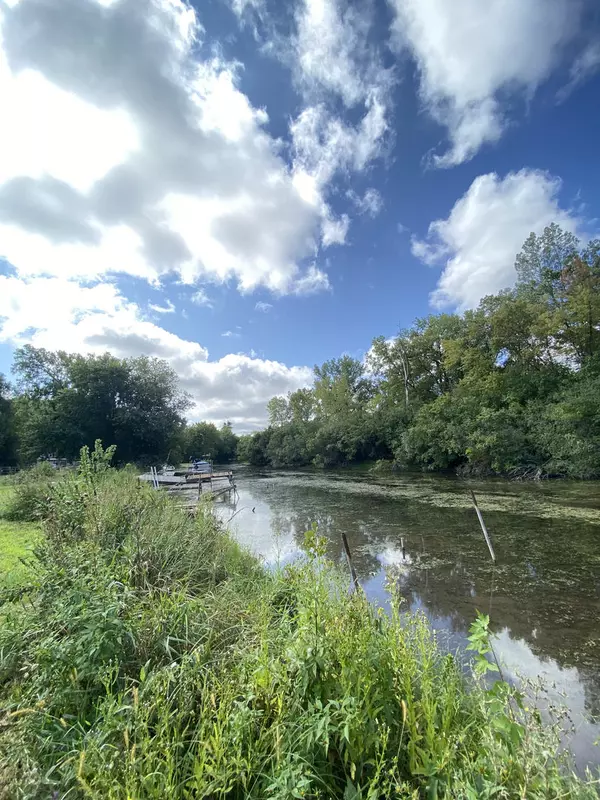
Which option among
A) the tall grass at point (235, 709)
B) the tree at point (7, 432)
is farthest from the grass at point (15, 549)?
the tree at point (7, 432)

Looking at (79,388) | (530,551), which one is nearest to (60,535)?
(530,551)

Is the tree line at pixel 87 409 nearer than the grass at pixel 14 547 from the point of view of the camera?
No

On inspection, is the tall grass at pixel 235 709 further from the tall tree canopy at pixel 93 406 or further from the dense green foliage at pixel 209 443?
the dense green foliage at pixel 209 443

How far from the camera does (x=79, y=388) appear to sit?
29.7 m

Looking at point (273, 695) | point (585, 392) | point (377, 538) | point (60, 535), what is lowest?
point (377, 538)

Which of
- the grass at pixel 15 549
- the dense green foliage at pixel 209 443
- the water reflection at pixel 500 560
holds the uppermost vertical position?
the dense green foliage at pixel 209 443

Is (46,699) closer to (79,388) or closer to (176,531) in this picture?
(176,531)

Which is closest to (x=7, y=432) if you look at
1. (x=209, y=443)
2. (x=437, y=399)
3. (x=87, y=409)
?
(x=87, y=409)

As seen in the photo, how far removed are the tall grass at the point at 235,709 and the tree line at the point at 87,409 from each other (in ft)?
100

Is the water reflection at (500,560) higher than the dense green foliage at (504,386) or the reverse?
the reverse

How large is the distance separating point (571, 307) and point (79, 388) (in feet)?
112

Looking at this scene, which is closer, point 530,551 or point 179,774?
point 179,774

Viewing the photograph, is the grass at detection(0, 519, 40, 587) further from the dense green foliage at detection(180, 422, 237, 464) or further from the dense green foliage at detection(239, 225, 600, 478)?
the dense green foliage at detection(180, 422, 237, 464)

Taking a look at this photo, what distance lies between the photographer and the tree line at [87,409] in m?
28.0
